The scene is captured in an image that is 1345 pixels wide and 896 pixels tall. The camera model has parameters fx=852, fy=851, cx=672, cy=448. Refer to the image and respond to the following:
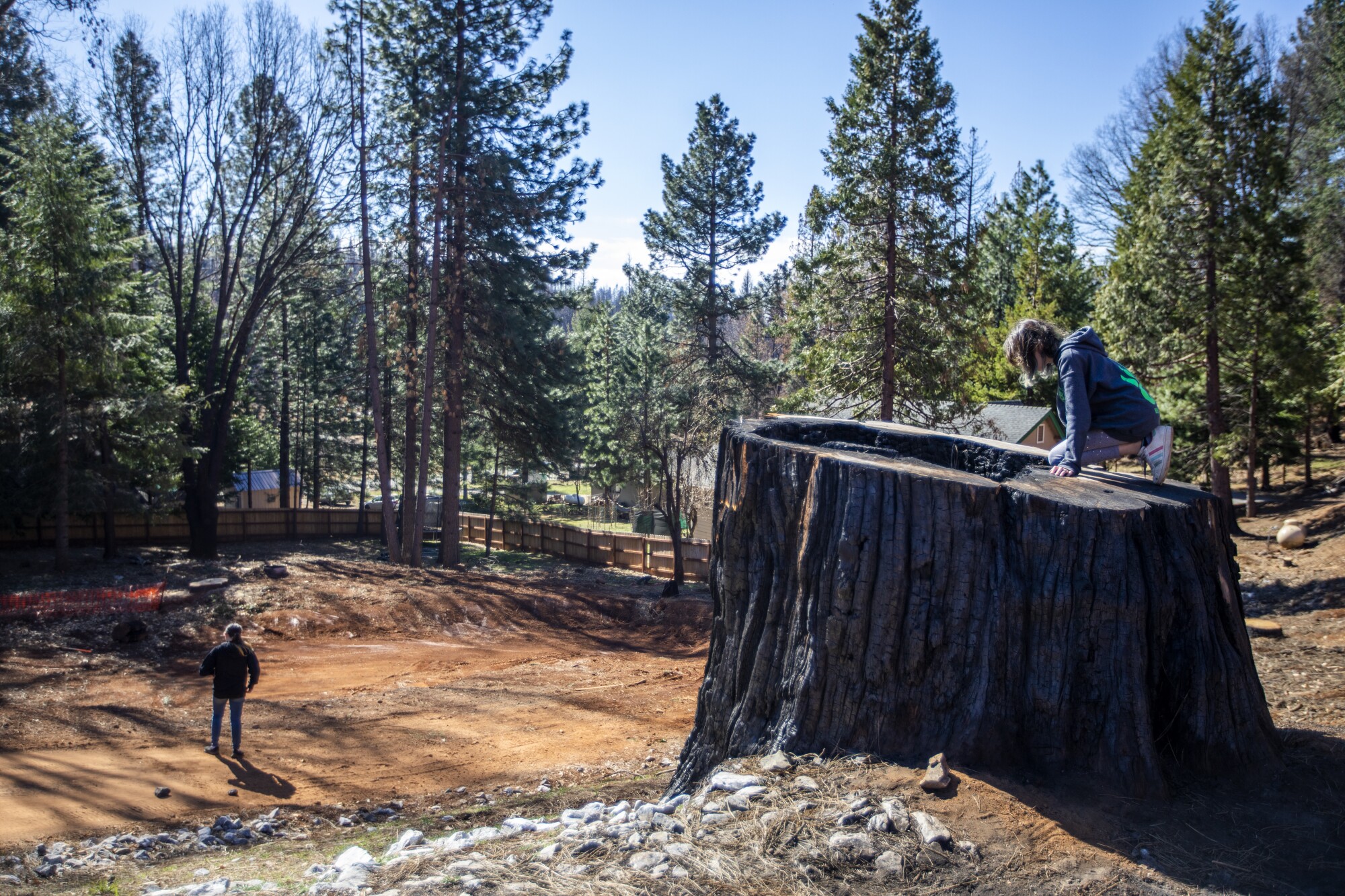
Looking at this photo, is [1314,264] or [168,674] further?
[1314,264]

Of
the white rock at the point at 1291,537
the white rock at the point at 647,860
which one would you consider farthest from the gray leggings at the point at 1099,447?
the white rock at the point at 1291,537

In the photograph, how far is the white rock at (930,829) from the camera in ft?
10.7

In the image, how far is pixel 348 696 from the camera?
37.2ft

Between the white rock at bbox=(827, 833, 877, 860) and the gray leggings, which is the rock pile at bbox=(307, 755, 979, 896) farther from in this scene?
the gray leggings

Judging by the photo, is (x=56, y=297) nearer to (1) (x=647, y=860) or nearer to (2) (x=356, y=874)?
(2) (x=356, y=874)

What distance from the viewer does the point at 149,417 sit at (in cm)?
2109

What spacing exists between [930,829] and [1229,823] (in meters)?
1.31

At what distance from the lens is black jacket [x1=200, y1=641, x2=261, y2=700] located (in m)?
8.88

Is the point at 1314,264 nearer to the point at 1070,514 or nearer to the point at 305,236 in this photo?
the point at 1070,514

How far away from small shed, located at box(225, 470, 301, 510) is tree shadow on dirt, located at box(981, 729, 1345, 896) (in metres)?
40.0

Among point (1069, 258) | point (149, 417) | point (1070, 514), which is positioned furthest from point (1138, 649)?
point (1069, 258)

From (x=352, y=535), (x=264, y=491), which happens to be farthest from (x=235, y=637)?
(x=264, y=491)

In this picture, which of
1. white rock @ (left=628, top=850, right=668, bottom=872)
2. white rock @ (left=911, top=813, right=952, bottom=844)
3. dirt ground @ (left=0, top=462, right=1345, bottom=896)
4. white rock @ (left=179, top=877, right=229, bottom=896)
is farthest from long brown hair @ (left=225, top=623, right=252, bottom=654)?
white rock @ (left=911, top=813, right=952, bottom=844)

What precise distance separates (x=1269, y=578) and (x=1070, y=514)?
1380cm
